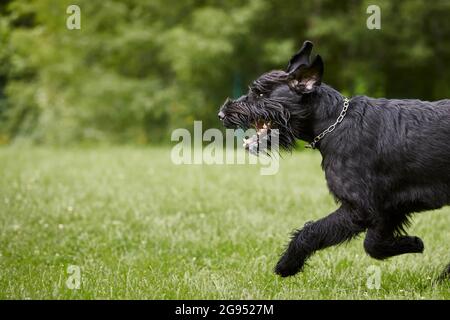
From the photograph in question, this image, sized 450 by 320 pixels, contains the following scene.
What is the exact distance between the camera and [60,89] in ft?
64.1

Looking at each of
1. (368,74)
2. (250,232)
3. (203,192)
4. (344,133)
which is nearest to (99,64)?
(368,74)

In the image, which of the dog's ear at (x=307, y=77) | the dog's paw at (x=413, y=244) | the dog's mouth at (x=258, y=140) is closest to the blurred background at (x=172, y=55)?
the dog's mouth at (x=258, y=140)

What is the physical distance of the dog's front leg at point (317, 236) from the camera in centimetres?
440

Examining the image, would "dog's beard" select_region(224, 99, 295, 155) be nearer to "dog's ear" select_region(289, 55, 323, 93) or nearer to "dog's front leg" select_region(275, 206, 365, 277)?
"dog's ear" select_region(289, 55, 323, 93)

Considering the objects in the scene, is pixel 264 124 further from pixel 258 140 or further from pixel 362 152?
pixel 362 152

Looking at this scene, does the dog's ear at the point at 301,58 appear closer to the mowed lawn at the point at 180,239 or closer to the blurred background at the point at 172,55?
the mowed lawn at the point at 180,239

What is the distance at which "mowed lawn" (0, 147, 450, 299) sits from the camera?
14.9 ft

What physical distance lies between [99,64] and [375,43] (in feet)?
27.5

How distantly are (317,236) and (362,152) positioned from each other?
69 cm

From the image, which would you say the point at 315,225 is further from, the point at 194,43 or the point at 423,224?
the point at 194,43

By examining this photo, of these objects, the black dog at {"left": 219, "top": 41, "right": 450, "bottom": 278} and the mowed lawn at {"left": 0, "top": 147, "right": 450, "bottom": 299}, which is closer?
the black dog at {"left": 219, "top": 41, "right": 450, "bottom": 278}

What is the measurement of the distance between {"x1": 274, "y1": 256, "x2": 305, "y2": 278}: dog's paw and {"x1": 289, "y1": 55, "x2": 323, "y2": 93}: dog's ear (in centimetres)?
127

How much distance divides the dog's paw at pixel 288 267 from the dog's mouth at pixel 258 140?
0.90m

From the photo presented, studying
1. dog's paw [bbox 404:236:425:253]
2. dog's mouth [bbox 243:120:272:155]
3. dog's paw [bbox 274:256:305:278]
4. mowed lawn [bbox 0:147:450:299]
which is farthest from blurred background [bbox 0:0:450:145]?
dog's paw [bbox 274:256:305:278]
